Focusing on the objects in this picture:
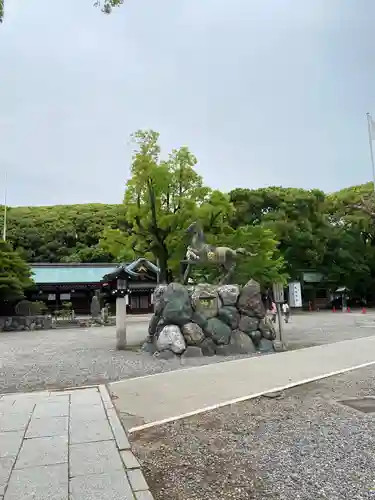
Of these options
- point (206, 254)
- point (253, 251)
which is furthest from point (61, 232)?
point (206, 254)

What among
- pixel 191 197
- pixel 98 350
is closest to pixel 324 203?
pixel 191 197

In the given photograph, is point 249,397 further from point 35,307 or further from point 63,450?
point 35,307

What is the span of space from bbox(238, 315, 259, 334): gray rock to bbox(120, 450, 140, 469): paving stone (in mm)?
8100

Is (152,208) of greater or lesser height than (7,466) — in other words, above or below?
above

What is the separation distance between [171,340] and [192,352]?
0.66 meters

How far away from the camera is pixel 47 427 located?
5078mm

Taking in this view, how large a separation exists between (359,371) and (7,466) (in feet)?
24.5

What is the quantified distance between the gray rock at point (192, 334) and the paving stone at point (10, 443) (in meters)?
6.49

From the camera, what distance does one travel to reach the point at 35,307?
24.0m

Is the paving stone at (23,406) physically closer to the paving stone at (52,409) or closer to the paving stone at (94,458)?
the paving stone at (52,409)

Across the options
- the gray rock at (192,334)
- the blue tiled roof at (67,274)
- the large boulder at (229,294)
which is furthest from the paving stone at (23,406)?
the blue tiled roof at (67,274)

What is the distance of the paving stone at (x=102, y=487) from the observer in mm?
3207

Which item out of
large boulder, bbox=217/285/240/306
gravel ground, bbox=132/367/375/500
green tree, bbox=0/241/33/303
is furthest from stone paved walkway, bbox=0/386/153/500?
green tree, bbox=0/241/33/303

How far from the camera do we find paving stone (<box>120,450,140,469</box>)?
380 centimetres
